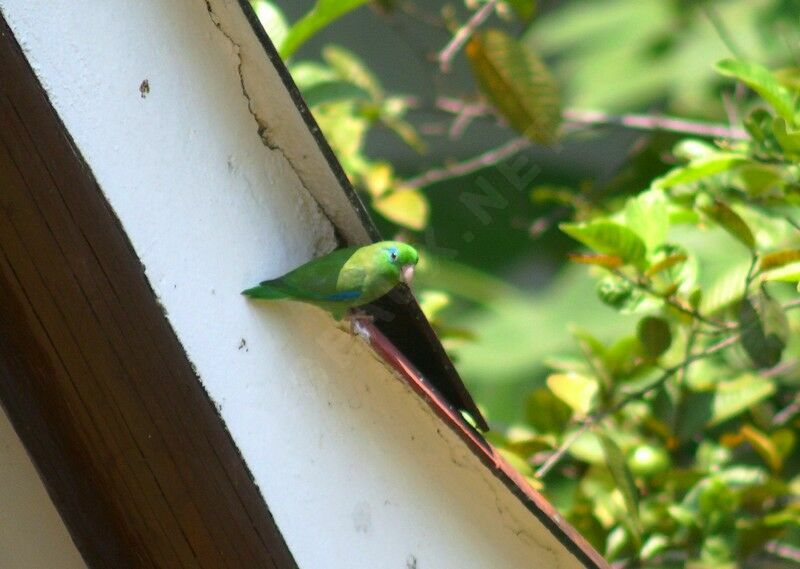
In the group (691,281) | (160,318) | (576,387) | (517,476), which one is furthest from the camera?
(576,387)

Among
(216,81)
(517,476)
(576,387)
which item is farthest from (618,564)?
(216,81)

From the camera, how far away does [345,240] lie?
1.23 m

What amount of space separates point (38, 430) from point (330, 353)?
319mm

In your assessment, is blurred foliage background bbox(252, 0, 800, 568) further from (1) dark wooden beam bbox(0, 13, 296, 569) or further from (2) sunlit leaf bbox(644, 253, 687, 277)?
(1) dark wooden beam bbox(0, 13, 296, 569)

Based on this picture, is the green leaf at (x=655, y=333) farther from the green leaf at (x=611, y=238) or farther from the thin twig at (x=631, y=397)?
the green leaf at (x=611, y=238)

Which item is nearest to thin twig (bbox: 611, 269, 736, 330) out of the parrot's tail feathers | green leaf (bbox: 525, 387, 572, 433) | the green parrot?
green leaf (bbox: 525, 387, 572, 433)

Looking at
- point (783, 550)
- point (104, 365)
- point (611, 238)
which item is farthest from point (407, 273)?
point (783, 550)

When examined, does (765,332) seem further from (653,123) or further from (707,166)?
(653,123)

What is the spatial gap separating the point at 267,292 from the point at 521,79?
1076 millimetres

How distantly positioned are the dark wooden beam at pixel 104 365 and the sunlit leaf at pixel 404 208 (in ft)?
3.77

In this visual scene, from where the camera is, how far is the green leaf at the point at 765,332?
1.57 metres

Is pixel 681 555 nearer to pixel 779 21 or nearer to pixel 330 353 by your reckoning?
pixel 330 353

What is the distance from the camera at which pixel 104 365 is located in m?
1.05

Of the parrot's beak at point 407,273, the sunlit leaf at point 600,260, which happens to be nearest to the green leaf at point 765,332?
the sunlit leaf at point 600,260
